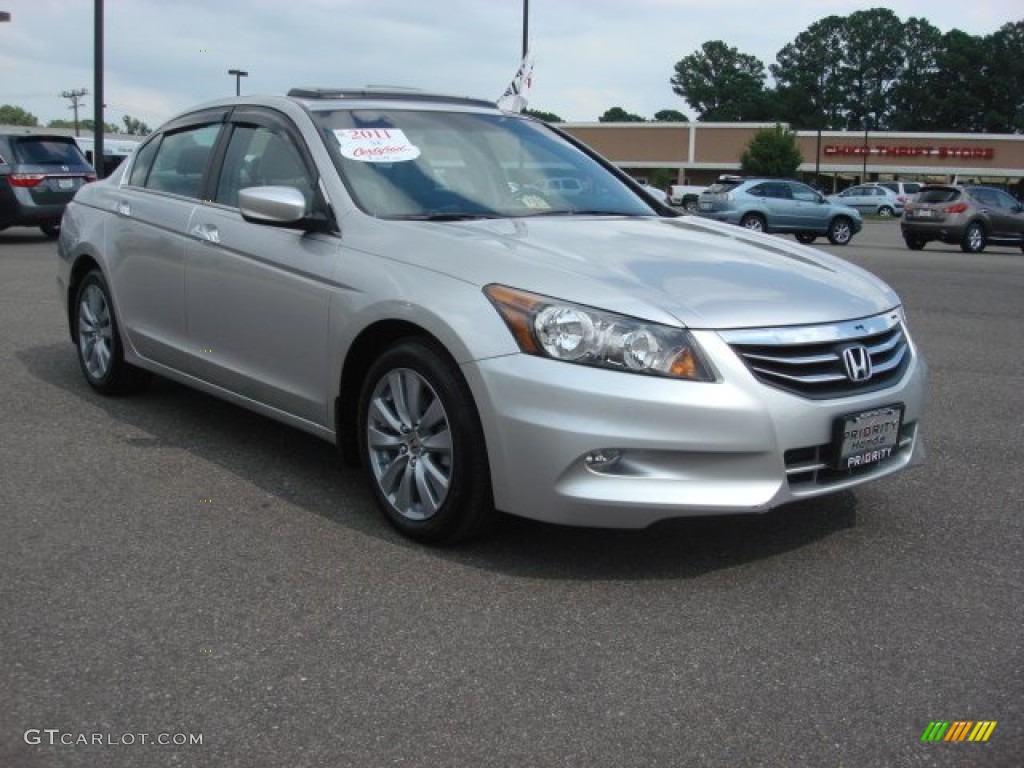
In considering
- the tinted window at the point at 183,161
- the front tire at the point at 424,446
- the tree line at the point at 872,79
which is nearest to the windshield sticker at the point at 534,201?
the front tire at the point at 424,446

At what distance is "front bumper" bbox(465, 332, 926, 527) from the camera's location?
3541 millimetres

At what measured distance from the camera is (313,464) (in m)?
5.16

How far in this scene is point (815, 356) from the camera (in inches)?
149

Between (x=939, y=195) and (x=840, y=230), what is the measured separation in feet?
8.53

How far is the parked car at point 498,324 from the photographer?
360 centimetres

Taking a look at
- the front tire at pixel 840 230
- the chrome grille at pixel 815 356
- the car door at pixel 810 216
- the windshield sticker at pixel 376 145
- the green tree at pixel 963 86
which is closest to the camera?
the chrome grille at pixel 815 356

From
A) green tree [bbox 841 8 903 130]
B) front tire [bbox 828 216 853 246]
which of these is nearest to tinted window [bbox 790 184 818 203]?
front tire [bbox 828 216 853 246]

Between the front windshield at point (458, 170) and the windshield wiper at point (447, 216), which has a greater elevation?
the front windshield at point (458, 170)

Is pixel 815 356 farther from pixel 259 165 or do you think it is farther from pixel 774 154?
pixel 774 154

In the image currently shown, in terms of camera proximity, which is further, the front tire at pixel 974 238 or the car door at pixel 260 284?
the front tire at pixel 974 238

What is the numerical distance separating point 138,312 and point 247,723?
3.42 metres

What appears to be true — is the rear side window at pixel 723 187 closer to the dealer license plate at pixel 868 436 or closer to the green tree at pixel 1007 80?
the dealer license plate at pixel 868 436

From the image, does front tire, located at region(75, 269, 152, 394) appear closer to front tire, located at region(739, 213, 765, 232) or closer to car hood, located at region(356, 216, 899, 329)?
car hood, located at region(356, 216, 899, 329)

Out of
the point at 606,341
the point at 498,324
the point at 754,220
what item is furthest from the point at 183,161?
the point at 754,220
